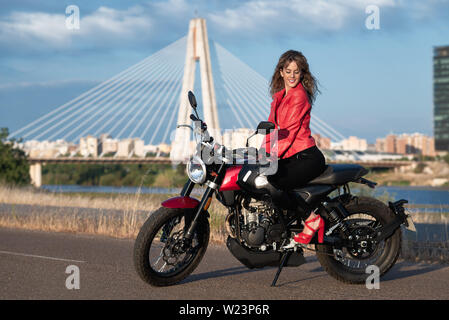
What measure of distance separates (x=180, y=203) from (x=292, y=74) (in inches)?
59.1

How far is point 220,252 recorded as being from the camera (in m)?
7.58

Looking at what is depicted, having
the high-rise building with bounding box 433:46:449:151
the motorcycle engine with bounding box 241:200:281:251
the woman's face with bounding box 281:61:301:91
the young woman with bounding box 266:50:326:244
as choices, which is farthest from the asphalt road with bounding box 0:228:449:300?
the high-rise building with bounding box 433:46:449:151

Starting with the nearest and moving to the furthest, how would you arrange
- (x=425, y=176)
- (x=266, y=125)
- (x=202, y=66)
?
1. (x=266, y=125)
2. (x=202, y=66)
3. (x=425, y=176)

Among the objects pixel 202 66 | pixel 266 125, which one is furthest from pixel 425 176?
pixel 266 125

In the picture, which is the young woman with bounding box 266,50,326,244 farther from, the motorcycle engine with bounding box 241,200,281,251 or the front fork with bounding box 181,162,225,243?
the front fork with bounding box 181,162,225,243

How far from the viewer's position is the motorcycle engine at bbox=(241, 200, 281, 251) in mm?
5000

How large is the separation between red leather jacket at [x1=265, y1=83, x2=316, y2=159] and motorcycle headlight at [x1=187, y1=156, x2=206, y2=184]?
58 cm

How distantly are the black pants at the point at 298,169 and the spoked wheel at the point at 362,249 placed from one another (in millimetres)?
552

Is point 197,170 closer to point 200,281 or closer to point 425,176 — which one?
point 200,281

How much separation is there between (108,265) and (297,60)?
2.85 m

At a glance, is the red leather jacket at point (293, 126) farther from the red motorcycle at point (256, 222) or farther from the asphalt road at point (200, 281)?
the asphalt road at point (200, 281)

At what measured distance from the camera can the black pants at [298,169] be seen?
16.7 ft

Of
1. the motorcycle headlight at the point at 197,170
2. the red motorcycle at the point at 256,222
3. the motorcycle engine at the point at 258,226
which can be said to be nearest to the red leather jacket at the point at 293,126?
the red motorcycle at the point at 256,222

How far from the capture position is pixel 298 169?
5113mm
